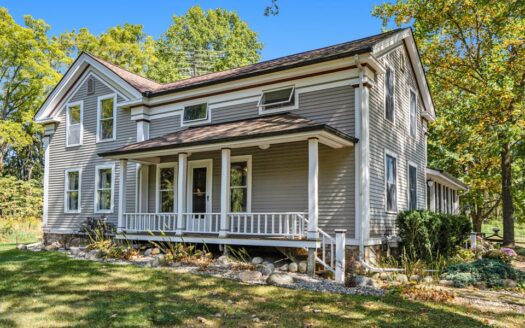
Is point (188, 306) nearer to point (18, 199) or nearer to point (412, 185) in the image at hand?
point (412, 185)

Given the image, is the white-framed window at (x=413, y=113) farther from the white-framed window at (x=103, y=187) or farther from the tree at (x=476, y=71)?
the white-framed window at (x=103, y=187)

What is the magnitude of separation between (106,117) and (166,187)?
393cm

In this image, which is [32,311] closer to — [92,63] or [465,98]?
[92,63]

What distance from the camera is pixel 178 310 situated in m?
6.02

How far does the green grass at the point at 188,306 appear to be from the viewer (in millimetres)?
5578

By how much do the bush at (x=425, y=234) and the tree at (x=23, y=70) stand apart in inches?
973

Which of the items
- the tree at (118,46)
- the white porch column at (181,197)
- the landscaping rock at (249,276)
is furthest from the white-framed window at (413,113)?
the tree at (118,46)

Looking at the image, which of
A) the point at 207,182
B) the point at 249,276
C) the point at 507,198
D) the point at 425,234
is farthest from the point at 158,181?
the point at 507,198

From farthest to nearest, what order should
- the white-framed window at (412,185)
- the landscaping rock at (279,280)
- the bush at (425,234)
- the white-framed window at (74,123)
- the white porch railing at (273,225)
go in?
the white-framed window at (74,123) < the white-framed window at (412,185) < the bush at (425,234) < the white porch railing at (273,225) < the landscaping rock at (279,280)

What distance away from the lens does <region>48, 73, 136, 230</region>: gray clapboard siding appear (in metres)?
15.0

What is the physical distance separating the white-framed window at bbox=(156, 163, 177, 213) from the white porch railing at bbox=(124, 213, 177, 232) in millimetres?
743

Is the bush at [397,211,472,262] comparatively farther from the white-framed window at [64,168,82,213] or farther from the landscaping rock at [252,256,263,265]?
the white-framed window at [64,168,82,213]

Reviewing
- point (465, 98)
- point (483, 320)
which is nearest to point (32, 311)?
point (483, 320)

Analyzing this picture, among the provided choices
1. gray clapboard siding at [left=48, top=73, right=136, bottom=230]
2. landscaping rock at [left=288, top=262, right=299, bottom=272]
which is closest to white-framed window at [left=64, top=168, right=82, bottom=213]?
gray clapboard siding at [left=48, top=73, right=136, bottom=230]
